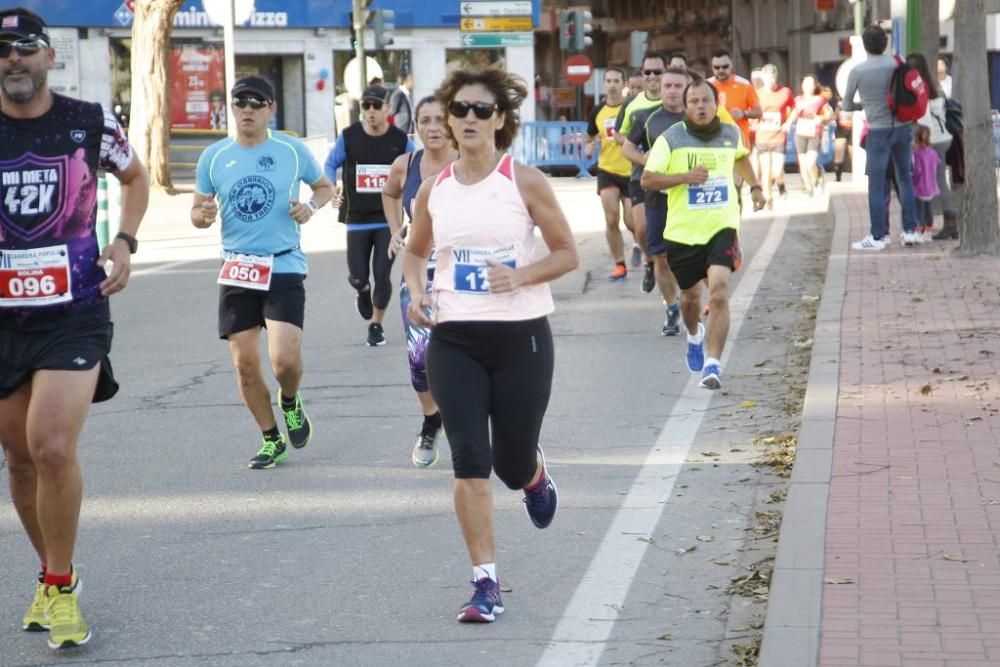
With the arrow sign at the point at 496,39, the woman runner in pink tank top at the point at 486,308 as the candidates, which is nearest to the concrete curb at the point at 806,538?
the woman runner in pink tank top at the point at 486,308

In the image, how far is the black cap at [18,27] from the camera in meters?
5.52

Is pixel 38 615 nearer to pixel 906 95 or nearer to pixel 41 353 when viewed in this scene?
pixel 41 353

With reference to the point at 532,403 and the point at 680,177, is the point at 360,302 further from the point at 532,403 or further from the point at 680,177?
the point at 532,403

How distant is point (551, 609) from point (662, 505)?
64.5 inches

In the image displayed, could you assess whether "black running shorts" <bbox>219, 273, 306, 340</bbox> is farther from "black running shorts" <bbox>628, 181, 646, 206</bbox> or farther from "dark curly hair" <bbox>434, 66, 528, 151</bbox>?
"black running shorts" <bbox>628, 181, 646, 206</bbox>

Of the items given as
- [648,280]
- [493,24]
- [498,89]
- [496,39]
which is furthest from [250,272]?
[493,24]

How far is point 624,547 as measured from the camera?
22.3ft

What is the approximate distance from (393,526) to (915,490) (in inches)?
80.5

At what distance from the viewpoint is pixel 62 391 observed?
18.3ft

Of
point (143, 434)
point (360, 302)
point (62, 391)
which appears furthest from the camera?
point (360, 302)

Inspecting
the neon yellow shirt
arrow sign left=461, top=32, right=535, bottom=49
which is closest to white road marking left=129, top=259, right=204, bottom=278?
the neon yellow shirt

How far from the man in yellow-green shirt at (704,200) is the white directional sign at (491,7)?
3399 centimetres

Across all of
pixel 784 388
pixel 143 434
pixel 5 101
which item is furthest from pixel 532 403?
pixel 784 388

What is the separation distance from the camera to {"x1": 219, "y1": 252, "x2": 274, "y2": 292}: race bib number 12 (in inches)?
330
